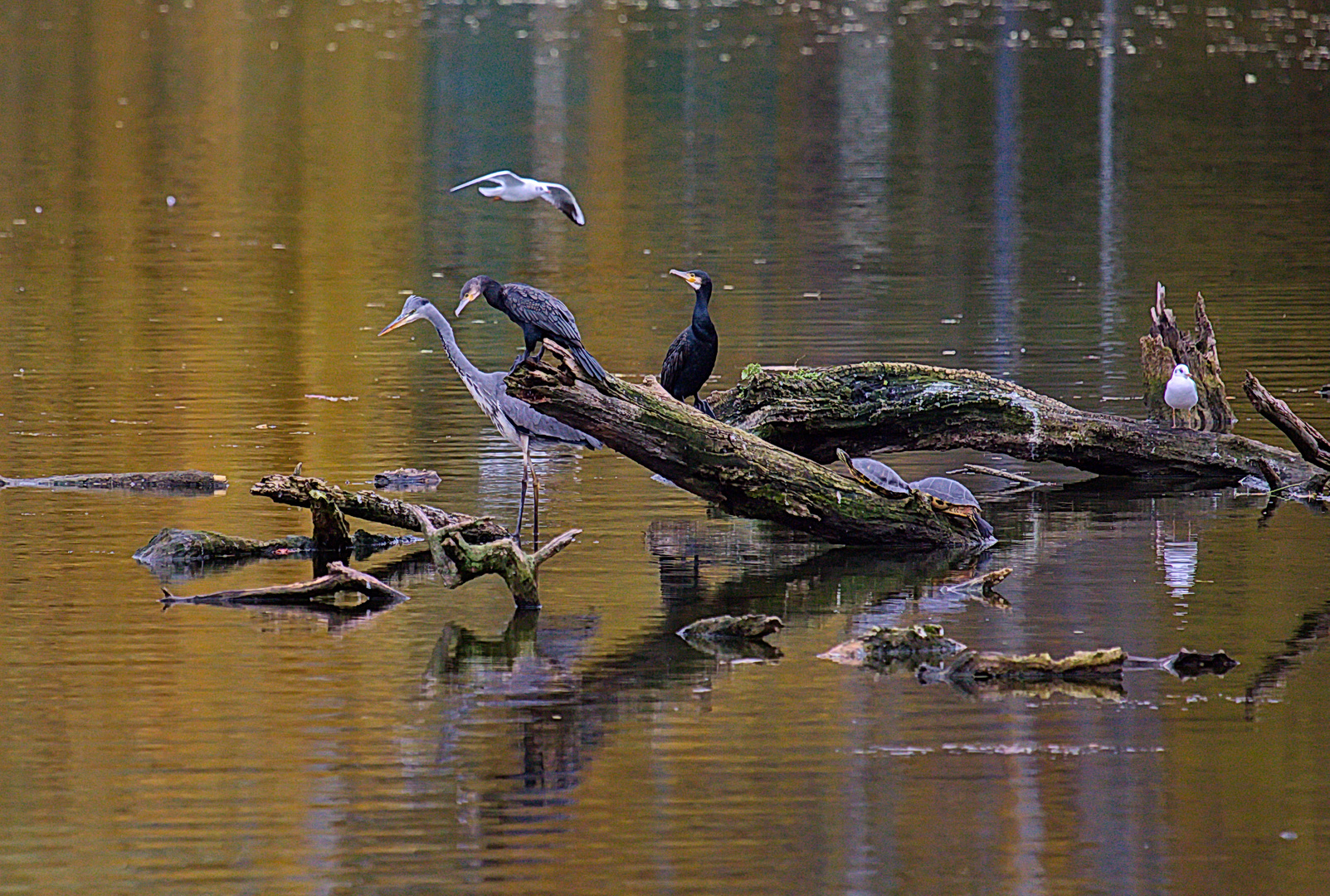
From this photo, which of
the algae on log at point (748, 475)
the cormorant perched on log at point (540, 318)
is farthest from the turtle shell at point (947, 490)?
the cormorant perched on log at point (540, 318)

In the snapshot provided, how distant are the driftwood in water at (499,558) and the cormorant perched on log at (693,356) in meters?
3.35

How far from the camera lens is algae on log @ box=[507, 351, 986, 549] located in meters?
12.5

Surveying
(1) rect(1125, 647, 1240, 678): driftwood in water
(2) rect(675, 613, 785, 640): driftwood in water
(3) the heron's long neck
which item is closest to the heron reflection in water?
(3) the heron's long neck

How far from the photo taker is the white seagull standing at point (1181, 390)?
564 inches

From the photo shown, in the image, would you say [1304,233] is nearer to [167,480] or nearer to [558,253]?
[558,253]

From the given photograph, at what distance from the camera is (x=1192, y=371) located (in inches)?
588

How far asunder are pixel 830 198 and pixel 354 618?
72.7ft

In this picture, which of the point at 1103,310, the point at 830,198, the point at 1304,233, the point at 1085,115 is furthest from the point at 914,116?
the point at 1103,310

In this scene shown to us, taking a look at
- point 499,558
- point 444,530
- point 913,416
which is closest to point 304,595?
point 444,530

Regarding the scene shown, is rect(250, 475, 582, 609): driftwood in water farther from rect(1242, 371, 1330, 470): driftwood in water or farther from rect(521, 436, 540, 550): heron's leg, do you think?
rect(1242, 371, 1330, 470): driftwood in water

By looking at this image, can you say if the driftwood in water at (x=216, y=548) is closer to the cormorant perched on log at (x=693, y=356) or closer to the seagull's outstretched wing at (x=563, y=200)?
the seagull's outstretched wing at (x=563, y=200)

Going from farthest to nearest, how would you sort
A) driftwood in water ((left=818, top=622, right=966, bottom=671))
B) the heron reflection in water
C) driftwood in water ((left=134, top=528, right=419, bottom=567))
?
1. the heron reflection in water
2. driftwood in water ((left=134, top=528, right=419, bottom=567))
3. driftwood in water ((left=818, top=622, right=966, bottom=671))

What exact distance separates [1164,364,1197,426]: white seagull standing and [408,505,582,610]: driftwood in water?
4819 mm

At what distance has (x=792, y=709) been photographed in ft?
31.7
